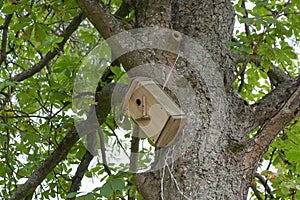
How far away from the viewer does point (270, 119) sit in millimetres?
1238

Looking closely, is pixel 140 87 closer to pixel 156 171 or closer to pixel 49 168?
pixel 156 171

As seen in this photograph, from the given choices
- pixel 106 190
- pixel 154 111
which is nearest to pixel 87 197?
pixel 106 190

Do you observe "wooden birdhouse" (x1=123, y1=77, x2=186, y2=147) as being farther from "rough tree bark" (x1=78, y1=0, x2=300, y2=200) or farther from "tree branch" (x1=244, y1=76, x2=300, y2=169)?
"tree branch" (x1=244, y1=76, x2=300, y2=169)

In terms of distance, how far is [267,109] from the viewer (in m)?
1.33

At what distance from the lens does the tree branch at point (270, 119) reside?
4.03ft

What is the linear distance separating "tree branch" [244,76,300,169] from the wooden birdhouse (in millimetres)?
235

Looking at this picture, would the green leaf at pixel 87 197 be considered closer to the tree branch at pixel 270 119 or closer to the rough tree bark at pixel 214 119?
the rough tree bark at pixel 214 119

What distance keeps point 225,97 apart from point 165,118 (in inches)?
12.4

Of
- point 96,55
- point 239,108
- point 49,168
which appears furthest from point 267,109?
point 49,168

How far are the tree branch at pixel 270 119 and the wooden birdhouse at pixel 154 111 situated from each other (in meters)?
0.23

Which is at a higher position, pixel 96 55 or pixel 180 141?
pixel 96 55

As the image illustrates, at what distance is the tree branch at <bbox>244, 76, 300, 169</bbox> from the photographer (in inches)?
48.4

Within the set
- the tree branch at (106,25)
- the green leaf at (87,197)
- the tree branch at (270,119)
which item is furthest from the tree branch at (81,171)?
the tree branch at (270,119)

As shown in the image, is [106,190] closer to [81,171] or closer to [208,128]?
[208,128]
